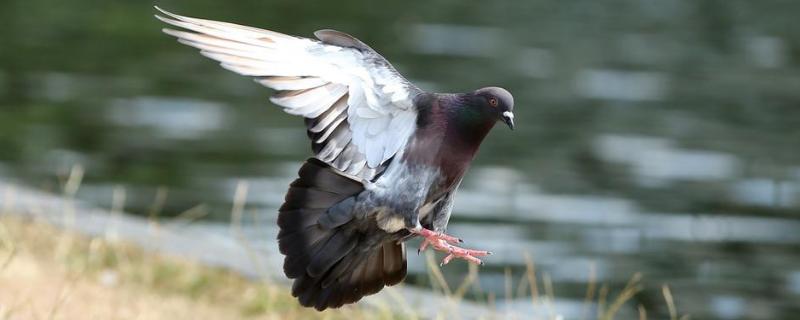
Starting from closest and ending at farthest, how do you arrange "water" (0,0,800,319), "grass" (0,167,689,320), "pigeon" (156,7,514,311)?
"pigeon" (156,7,514,311), "grass" (0,167,689,320), "water" (0,0,800,319)

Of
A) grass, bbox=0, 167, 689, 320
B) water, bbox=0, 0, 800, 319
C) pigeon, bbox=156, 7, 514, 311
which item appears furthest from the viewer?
water, bbox=0, 0, 800, 319

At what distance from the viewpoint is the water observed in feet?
29.9

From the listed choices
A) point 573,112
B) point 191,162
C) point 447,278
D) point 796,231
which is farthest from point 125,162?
point 796,231

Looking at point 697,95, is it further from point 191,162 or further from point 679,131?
point 191,162

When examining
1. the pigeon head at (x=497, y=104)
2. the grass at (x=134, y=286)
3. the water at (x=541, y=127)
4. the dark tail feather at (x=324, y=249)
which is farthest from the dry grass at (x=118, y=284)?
the water at (x=541, y=127)

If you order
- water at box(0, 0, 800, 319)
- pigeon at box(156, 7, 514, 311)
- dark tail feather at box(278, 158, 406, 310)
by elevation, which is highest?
pigeon at box(156, 7, 514, 311)

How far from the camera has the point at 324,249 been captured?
3908 millimetres

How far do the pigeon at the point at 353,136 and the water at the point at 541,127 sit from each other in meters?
4.00

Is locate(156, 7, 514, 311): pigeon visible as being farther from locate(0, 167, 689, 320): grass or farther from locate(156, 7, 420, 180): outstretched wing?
locate(0, 167, 689, 320): grass

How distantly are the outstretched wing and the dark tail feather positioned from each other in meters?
0.10

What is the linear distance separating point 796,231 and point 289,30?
5.50 meters

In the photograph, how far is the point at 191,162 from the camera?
10312 millimetres

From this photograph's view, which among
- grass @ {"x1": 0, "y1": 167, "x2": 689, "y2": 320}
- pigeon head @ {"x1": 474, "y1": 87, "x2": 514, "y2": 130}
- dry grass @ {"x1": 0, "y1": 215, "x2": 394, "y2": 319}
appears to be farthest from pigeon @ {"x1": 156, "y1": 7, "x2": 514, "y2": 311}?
dry grass @ {"x1": 0, "y1": 215, "x2": 394, "y2": 319}

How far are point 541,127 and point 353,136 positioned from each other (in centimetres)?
760
